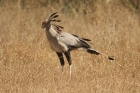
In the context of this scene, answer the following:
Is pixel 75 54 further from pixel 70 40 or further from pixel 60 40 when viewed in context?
pixel 60 40

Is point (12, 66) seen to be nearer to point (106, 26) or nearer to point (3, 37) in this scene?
point (3, 37)

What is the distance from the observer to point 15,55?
782cm

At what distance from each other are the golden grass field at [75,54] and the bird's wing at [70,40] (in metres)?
0.38

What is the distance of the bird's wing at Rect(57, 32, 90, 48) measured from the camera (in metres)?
7.25

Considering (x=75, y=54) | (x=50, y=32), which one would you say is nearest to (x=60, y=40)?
(x=50, y=32)

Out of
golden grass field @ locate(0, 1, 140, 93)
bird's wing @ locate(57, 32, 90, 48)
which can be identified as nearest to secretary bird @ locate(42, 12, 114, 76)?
bird's wing @ locate(57, 32, 90, 48)

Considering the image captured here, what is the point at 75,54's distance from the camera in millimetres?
8617

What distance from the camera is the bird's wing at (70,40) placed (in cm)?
725

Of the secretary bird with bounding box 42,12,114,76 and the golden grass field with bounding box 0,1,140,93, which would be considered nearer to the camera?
the golden grass field with bounding box 0,1,140,93

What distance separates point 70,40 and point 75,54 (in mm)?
1297

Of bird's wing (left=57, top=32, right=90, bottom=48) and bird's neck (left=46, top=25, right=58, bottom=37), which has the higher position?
bird's neck (left=46, top=25, right=58, bottom=37)

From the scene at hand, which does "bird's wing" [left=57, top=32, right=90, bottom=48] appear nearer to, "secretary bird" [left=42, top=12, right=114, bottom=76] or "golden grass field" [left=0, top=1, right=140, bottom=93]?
"secretary bird" [left=42, top=12, right=114, bottom=76]

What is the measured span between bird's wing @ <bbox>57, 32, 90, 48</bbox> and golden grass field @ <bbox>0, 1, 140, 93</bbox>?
383 millimetres

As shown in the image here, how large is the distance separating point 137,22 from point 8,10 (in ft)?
9.19
